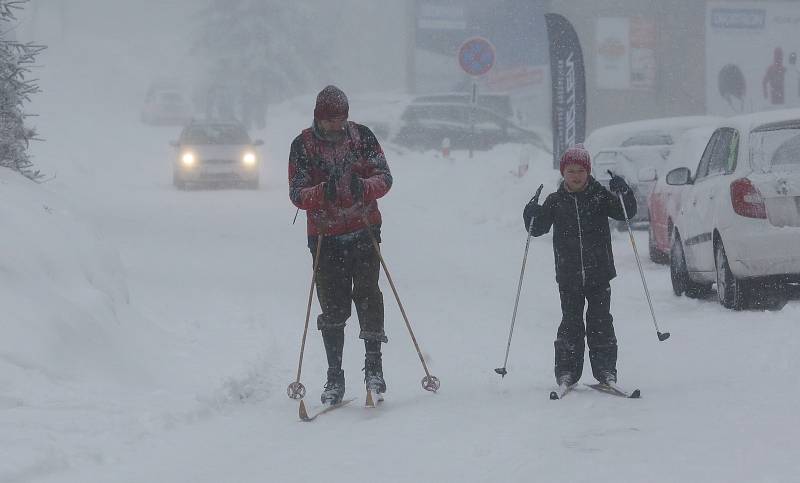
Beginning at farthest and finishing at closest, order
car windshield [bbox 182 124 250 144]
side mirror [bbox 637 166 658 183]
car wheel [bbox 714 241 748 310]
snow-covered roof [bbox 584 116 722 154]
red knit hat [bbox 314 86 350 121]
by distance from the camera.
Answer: car windshield [bbox 182 124 250 144]
snow-covered roof [bbox 584 116 722 154]
side mirror [bbox 637 166 658 183]
car wheel [bbox 714 241 748 310]
red knit hat [bbox 314 86 350 121]

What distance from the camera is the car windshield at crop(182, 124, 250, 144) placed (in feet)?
89.7

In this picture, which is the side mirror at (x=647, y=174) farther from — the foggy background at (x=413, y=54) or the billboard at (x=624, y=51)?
the billboard at (x=624, y=51)

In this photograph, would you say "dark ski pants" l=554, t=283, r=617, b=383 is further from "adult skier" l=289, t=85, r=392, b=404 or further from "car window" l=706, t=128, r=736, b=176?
"car window" l=706, t=128, r=736, b=176

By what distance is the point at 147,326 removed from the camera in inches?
356

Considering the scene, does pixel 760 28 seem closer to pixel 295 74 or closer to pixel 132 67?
pixel 295 74

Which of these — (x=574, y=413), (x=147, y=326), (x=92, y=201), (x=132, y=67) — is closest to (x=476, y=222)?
(x=92, y=201)

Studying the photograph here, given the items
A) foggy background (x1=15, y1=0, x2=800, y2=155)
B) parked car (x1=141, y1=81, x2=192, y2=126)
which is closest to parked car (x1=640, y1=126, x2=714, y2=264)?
foggy background (x1=15, y1=0, x2=800, y2=155)

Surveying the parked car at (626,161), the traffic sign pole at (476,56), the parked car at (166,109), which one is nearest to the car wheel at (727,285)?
the parked car at (626,161)

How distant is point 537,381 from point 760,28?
42.0 m

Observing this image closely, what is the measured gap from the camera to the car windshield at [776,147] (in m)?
10.2

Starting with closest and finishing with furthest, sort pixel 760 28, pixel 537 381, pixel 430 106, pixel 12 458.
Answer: pixel 12 458 → pixel 537 381 → pixel 430 106 → pixel 760 28

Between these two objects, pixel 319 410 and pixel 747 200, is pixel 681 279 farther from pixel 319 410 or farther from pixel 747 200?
pixel 319 410

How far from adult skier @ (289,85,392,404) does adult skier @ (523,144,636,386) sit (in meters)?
0.93

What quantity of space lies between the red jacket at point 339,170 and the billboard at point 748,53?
4158 cm
